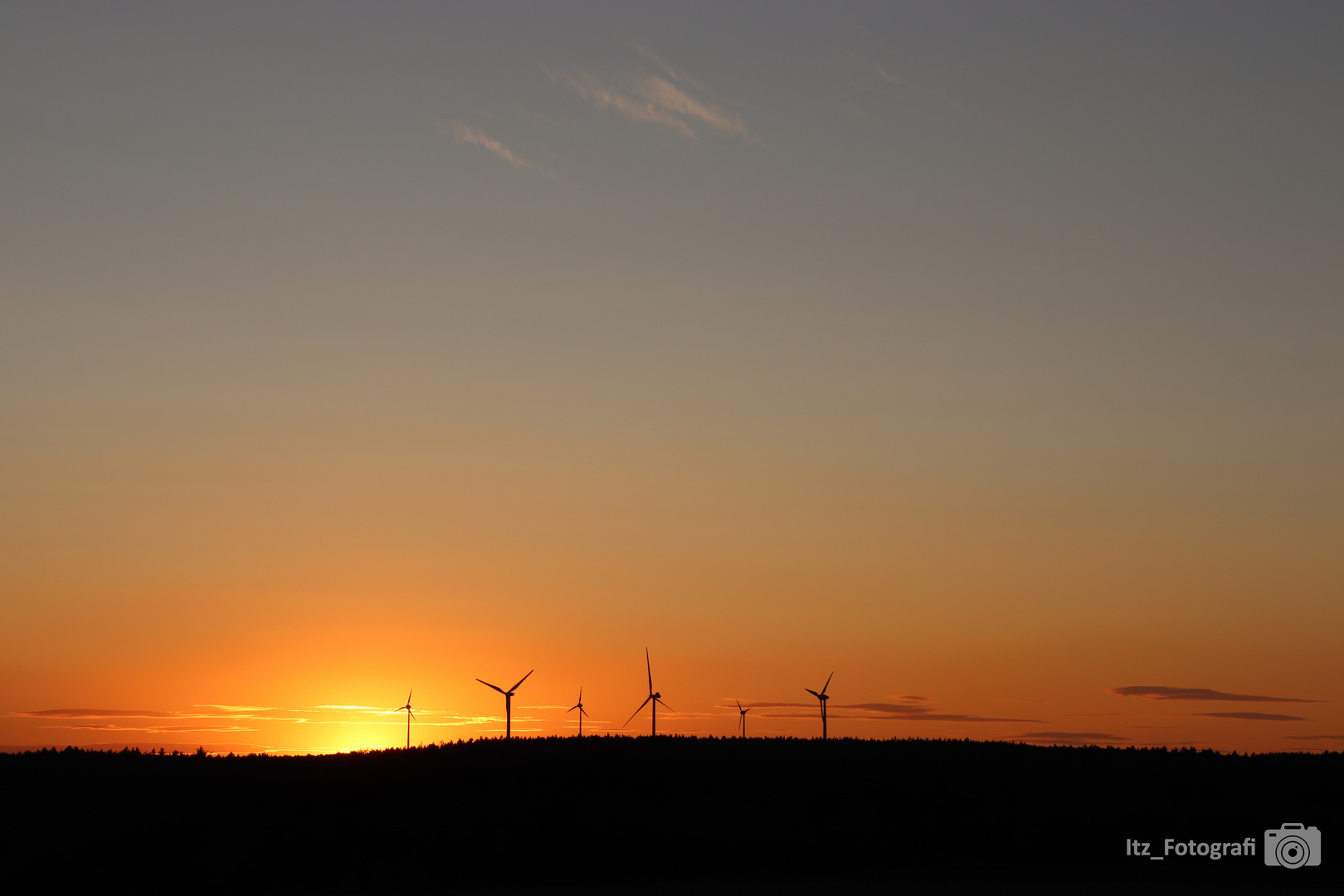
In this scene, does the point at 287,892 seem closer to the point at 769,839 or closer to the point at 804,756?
the point at 769,839

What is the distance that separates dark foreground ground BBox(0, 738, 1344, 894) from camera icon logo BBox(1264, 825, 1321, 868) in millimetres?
1093

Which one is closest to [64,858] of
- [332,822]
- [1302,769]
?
[332,822]

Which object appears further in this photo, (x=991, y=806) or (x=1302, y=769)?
(x=1302, y=769)

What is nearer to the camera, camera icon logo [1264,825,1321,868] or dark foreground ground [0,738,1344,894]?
camera icon logo [1264,825,1321,868]

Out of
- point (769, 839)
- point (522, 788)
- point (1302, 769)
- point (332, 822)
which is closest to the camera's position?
point (769, 839)

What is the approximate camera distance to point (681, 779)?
99.2 metres

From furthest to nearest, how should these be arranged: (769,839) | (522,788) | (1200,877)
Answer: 1. (522,788)
2. (769,839)
3. (1200,877)

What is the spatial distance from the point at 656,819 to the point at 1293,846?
38.6m

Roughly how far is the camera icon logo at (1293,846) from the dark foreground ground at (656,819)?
1.09 metres

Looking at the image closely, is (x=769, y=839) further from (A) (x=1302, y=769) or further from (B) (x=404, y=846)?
(A) (x=1302, y=769)

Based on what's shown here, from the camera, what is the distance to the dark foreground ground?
79.5m

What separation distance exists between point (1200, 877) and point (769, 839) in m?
28.3

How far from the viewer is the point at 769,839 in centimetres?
8381

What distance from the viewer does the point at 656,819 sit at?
292 ft
